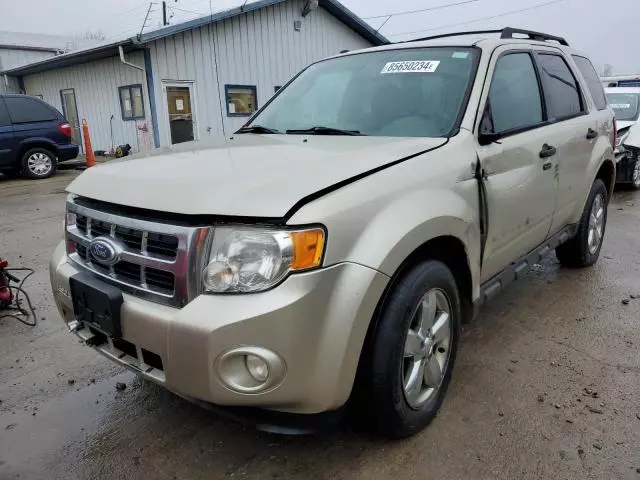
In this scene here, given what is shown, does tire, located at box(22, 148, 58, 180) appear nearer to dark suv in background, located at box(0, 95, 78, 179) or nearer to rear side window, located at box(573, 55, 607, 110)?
dark suv in background, located at box(0, 95, 78, 179)

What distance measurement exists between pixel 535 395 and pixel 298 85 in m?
2.48

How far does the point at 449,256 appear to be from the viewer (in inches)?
100

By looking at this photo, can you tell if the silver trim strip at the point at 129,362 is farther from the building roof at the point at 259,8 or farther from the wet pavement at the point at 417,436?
the building roof at the point at 259,8

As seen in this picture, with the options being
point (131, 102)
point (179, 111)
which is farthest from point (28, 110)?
point (179, 111)

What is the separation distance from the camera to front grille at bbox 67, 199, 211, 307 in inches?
73.6

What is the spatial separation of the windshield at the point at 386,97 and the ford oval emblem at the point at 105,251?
1.32m

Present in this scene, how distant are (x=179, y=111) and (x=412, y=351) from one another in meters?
13.4

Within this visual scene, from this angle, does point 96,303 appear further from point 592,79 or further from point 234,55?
point 234,55

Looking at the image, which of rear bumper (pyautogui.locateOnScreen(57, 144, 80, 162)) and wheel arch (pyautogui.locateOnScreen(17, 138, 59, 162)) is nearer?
wheel arch (pyautogui.locateOnScreen(17, 138, 59, 162))

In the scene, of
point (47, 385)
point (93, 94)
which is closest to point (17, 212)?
point (47, 385)

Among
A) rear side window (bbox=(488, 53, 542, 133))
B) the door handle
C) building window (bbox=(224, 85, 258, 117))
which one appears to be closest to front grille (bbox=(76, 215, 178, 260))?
rear side window (bbox=(488, 53, 542, 133))

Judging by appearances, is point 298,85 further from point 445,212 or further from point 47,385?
point 47,385

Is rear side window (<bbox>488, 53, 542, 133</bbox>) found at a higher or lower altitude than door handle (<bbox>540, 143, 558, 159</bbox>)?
higher

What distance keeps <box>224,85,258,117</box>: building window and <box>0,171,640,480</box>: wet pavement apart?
40.5 feet
